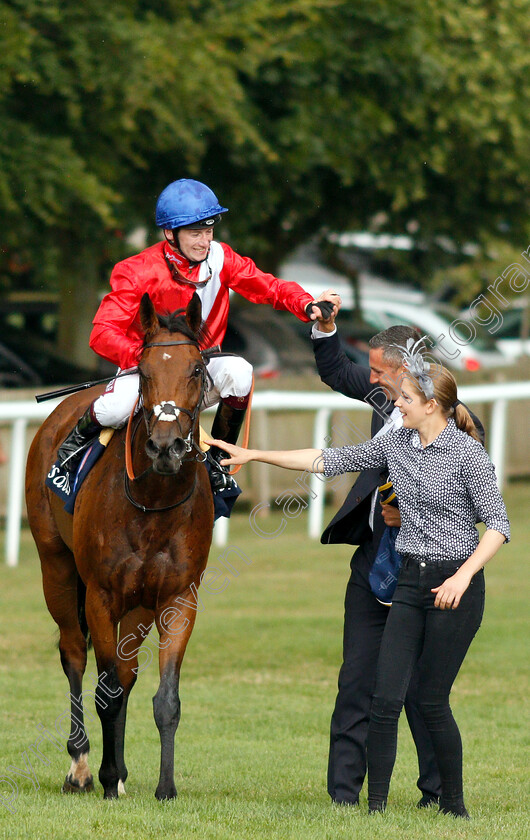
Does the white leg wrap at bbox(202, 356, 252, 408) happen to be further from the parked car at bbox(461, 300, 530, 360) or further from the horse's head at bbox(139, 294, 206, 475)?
the parked car at bbox(461, 300, 530, 360)

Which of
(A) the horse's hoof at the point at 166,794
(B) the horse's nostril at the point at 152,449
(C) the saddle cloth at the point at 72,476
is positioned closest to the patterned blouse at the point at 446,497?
(B) the horse's nostril at the point at 152,449

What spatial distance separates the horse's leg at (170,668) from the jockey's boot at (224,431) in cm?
61

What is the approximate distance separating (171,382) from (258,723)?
2.57 meters

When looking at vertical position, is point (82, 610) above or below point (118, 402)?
below

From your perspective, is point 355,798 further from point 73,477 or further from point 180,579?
point 73,477

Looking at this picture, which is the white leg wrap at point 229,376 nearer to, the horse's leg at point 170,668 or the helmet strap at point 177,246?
the helmet strap at point 177,246

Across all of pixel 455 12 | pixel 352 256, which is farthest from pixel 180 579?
pixel 352 256

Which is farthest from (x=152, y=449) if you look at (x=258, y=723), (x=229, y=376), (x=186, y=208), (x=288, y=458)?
(x=258, y=723)

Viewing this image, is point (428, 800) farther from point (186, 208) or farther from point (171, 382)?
point (186, 208)

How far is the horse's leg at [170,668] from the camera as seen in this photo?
4.97m

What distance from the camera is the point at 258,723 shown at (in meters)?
6.59

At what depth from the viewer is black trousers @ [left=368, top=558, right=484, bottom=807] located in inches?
176

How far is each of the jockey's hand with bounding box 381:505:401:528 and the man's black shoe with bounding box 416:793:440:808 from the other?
1064 mm

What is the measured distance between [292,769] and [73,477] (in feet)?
5.31
